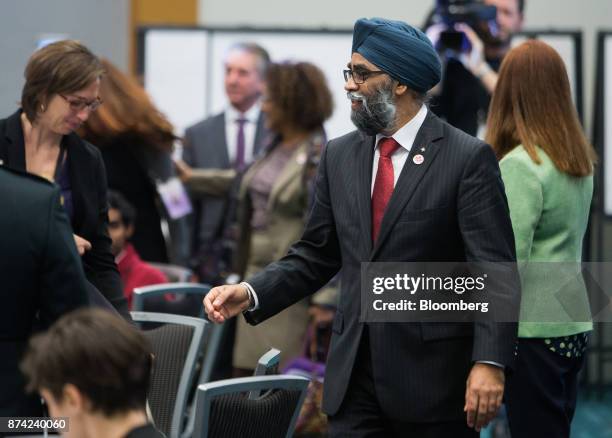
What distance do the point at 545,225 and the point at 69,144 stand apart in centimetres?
142

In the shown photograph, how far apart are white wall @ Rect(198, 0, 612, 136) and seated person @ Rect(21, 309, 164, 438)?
237 inches

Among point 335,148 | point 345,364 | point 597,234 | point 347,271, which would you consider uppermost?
point 335,148

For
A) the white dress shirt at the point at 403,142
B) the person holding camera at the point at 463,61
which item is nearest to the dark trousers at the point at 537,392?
the white dress shirt at the point at 403,142

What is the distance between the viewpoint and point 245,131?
21.6 feet

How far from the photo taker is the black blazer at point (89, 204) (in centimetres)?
353

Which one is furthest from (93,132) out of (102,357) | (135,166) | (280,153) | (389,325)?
(102,357)

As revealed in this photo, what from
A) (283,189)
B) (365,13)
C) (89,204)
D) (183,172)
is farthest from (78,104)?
(365,13)

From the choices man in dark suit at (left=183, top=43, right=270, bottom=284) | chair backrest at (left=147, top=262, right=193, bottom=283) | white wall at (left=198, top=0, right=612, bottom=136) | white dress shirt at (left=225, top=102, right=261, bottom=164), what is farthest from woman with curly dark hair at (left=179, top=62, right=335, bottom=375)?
white wall at (left=198, top=0, right=612, bottom=136)

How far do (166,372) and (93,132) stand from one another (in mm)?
1731

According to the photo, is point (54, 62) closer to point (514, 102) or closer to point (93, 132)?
point (514, 102)

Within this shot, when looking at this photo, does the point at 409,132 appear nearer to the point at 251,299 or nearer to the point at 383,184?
the point at 383,184

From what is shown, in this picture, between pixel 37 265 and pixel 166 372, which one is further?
pixel 166 372

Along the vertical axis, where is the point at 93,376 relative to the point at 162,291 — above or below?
above

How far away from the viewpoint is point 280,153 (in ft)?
17.4
